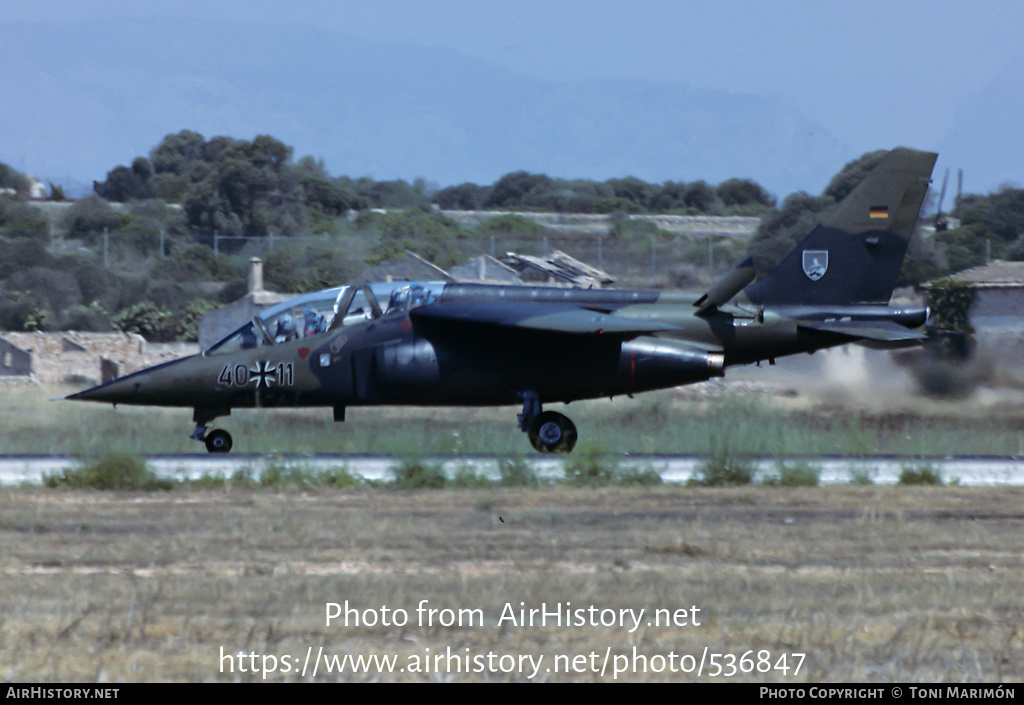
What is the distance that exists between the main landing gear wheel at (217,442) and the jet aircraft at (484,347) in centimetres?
2

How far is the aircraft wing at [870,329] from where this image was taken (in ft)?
57.4

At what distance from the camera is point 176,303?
55.0 m

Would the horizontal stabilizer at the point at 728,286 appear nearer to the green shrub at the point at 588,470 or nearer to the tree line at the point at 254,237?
the green shrub at the point at 588,470

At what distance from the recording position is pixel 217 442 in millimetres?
18531

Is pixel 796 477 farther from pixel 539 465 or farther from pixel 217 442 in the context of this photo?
pixel 217 442

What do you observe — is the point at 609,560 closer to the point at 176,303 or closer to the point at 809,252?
the point at 809,252

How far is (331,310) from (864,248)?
771 centimetres

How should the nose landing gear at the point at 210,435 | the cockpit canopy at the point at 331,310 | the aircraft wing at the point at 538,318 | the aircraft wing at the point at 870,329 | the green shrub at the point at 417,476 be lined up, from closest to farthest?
the green shrub at the point at 417,476, the aircraft wing at the point at 538,318, the aircraft wing at the point at 870,329, the cockpit canopy at the point at 331,310, the nose landing gear at the point at 210,435

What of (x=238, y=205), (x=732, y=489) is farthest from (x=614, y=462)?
(x=238, y=205)

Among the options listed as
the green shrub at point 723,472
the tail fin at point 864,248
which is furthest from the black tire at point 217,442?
the tail fin at point 864,248

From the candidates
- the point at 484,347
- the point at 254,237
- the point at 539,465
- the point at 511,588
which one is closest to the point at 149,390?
the point at 484,347

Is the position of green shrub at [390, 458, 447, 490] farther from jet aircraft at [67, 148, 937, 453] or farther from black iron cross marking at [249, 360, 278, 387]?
black iron cross marking at [249, 360, 278, 387]
